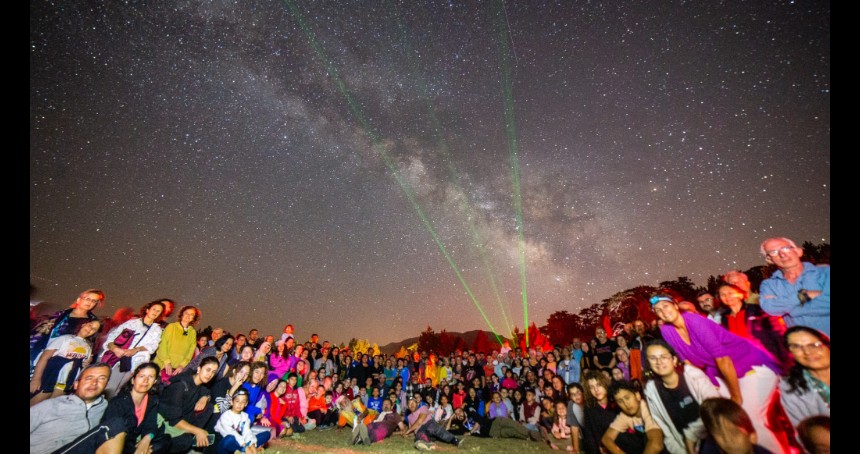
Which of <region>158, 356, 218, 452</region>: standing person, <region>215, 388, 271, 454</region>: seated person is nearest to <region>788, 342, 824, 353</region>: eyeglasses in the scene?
<region>215, 388, 271, 454</region>: seated person

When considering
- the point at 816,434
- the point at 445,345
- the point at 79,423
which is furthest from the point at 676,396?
the point at 445,345

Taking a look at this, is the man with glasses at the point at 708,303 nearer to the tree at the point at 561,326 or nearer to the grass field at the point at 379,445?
the grass field at the point at 379,445

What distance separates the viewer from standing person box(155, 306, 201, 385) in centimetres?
705

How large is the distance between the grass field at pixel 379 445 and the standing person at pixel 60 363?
12.3ft

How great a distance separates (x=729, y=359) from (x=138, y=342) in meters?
10.5

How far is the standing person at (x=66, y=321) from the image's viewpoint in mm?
5492

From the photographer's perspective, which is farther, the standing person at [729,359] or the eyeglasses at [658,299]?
the eyeglasses at [658,299]

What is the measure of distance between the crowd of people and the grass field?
333 mm

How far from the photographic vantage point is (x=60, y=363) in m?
5.38

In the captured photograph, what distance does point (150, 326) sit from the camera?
22.5ft

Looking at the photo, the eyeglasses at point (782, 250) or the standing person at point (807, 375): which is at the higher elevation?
the eyeglasses at point (782, 250)

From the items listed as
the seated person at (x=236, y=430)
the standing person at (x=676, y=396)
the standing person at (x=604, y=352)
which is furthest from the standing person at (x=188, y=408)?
the standing person at (x=604, y=352)

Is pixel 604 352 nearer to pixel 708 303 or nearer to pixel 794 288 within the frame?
pixel 708 303
